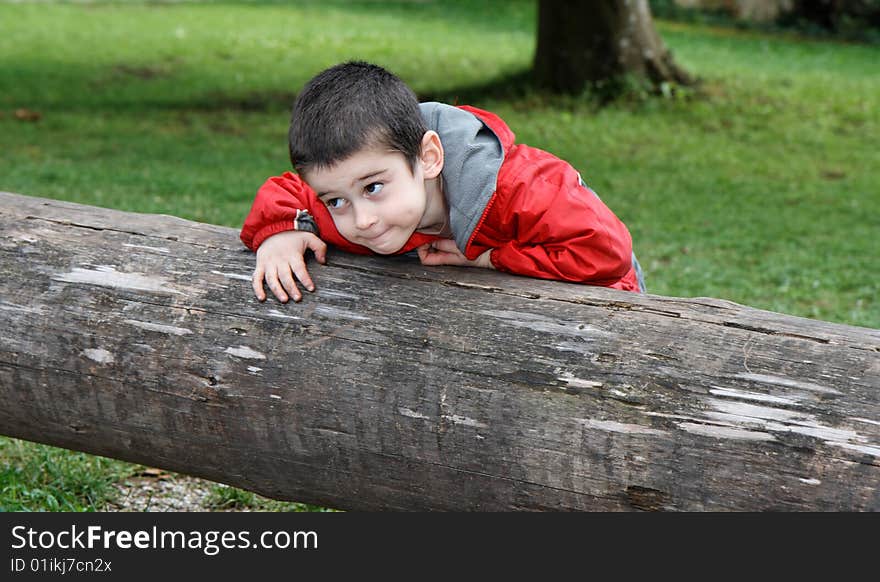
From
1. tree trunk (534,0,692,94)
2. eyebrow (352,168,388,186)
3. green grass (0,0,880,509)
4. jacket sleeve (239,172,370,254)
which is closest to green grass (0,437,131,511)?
green grass (0,0,880,509)

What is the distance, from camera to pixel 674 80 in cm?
1164

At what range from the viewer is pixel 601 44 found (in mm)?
11352

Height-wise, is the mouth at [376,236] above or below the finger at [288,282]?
above

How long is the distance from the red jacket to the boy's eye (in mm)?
237

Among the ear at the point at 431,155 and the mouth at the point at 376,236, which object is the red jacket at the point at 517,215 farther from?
the mouth at the point at 376,236

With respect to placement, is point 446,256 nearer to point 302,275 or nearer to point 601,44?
point 302,275

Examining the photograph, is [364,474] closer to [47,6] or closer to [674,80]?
[674,80]

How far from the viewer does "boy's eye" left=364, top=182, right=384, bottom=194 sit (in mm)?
2723

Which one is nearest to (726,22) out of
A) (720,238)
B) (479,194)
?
(720,238)

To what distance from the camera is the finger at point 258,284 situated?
2.79 m

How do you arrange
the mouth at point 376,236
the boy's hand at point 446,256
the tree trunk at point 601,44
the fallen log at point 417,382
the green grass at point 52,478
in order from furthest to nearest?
the tree trunk at point 601,44 < the green grass at point 52,478 < the boy's hand at point 446,256 < the mouth at point 376,236 < the fallen log at point 417,382

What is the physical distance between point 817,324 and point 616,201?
5919 millimetres

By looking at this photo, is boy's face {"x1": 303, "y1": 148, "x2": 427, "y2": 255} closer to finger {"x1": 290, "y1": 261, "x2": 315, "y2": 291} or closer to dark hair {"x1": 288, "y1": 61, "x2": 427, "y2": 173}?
dark hair {"x1": 288, "y1": 61, "x2": 427, "y2": 173}

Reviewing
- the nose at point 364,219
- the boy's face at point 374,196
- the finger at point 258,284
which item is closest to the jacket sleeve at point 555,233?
the boy's face at point 374,196
